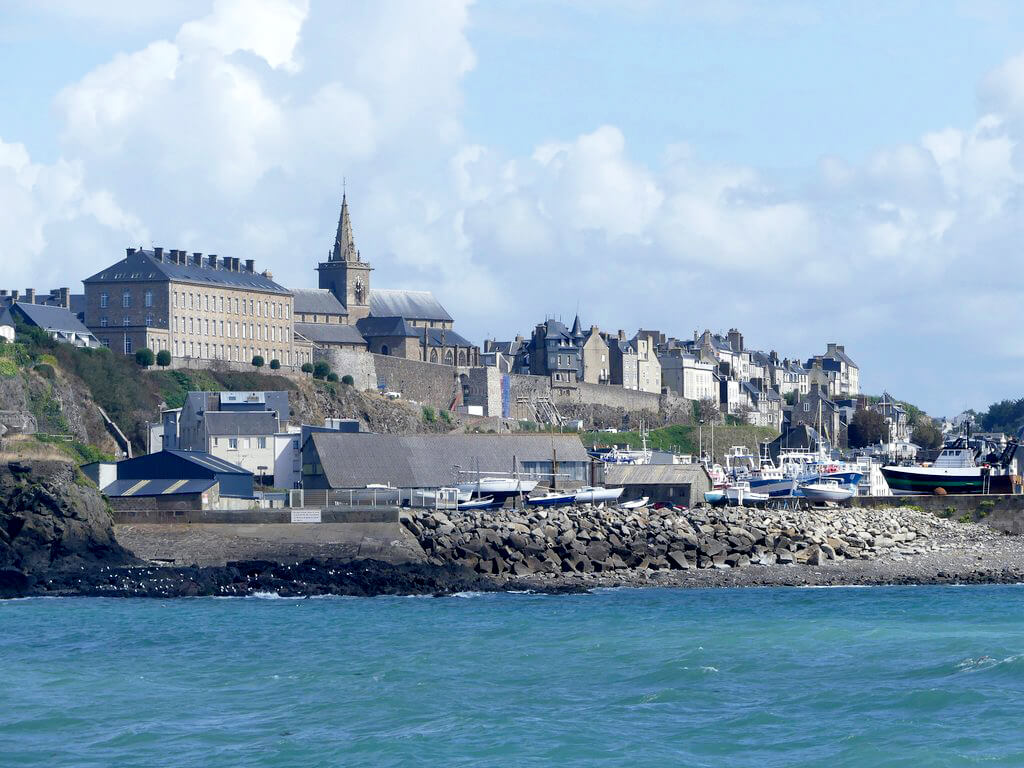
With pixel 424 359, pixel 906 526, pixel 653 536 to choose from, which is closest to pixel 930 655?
pixel 653 536

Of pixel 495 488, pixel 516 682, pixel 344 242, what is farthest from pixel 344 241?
pixel 516 682

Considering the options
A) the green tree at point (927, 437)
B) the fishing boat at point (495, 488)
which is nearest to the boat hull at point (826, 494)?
the fishing boat at point (495, 488)

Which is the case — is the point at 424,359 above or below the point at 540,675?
above

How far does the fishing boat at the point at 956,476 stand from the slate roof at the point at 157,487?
19.9 metres

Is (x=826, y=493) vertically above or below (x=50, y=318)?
below

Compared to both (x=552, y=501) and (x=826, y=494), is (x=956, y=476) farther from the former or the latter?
(x=552, y=501)

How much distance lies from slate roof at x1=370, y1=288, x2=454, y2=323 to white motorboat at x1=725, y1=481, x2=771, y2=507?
42511 millimetres

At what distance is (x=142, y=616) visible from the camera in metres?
32.2

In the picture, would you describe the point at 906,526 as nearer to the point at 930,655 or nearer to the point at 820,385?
the point at 930,655

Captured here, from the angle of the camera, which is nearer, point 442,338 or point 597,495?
point 597,495

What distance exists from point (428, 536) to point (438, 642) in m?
12.5

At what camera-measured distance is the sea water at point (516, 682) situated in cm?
1947

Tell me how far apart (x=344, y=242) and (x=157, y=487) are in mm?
54705

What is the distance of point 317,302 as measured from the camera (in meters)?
89.9
